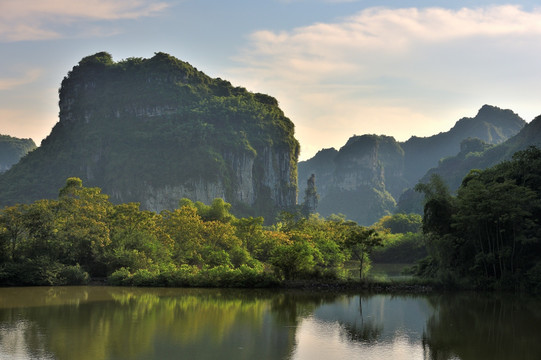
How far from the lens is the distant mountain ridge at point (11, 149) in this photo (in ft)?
524

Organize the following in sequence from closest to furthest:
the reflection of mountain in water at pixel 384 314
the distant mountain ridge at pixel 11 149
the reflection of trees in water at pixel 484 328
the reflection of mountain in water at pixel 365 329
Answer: the reflection of mountain in water at pixel 365 329, the reflection of trees in water at pixel 484 328, the reflection of mountain in water at pixel 384 314, the distant mountain ridge at pixel 11 149

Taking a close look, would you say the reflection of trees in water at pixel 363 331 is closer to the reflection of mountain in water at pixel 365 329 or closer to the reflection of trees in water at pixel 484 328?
the reflection of mountain in water at pixel 365 329

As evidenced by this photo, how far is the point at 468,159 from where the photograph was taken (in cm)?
12662

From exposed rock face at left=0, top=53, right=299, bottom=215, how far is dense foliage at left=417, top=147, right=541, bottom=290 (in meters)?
69.6

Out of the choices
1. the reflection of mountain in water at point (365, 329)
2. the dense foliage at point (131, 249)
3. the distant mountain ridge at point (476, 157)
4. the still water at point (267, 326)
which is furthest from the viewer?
the distant mountain ridge at point (476, 157)

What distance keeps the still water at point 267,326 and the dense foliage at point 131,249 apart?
2592mm

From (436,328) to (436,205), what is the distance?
14.2 m

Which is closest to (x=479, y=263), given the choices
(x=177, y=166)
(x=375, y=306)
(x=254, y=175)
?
(x=375, y=306)

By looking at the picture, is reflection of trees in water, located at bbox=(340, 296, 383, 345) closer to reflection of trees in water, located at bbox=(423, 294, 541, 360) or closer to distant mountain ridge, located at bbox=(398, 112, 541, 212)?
reflection of trees in water, located at bbox=(423, 294, 541, 360)

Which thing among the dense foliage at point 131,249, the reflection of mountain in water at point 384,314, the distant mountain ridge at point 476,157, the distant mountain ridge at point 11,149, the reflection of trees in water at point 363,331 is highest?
the distant mountain ridge at point 11,149

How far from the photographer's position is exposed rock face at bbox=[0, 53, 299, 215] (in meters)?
100

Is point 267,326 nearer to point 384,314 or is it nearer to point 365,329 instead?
point 365,329

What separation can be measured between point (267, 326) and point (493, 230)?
17015 millimetres

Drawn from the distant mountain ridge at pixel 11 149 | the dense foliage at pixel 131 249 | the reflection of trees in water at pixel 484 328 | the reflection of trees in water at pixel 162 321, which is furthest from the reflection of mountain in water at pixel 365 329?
the distant mountain ridge at pixel 11 149
